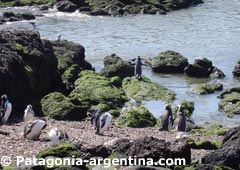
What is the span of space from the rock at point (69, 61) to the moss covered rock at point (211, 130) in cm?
903

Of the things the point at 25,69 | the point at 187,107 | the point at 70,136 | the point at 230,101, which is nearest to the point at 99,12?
the point at 230,101

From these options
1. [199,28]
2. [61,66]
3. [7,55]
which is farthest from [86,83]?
[199,28]

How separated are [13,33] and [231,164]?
18746mm

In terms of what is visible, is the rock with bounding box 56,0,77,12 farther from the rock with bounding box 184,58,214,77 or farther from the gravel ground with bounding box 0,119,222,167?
the gravel ground with bounding box 0,119,222,167

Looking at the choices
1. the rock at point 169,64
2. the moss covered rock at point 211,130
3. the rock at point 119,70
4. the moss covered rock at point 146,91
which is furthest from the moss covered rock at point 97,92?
the rock at point 169,64

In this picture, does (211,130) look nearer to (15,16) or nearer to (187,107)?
(187,107)

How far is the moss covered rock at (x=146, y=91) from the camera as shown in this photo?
34.2 metres

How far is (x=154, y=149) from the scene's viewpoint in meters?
17.4

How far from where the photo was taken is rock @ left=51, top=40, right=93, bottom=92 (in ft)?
116

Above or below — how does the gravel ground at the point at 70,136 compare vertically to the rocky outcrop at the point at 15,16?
above

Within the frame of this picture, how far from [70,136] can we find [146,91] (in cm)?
1343

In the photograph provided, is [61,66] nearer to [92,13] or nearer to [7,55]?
[7,55]

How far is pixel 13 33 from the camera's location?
108 feet

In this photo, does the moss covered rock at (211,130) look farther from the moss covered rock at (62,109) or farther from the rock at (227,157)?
the rock at (227,157)
